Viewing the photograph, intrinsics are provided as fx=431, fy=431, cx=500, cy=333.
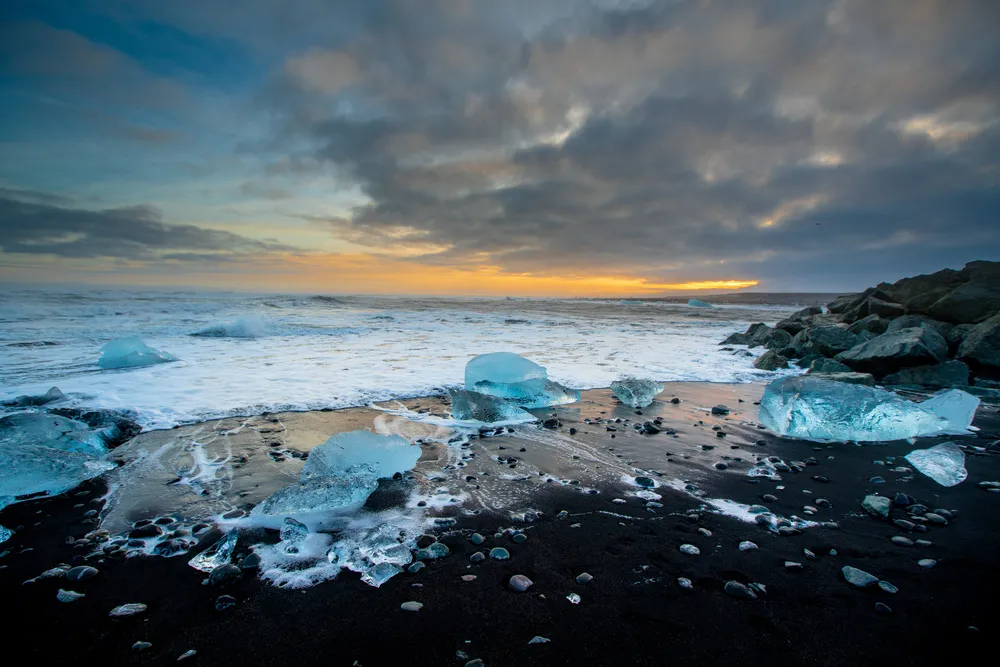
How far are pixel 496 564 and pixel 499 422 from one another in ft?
9.30

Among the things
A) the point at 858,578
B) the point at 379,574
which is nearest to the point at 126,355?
the point at 379,574

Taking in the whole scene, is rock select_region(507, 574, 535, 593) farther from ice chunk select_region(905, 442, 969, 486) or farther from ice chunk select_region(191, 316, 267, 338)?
ice chunk select_region(191, 316, 267, 338)

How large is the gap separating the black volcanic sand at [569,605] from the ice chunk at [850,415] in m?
1.73

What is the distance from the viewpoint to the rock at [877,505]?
303cm

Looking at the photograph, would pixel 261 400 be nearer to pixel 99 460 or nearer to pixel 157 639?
pixel 99 460

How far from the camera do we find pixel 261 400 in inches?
235

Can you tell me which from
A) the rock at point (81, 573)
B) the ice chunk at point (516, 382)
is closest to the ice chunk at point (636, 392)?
the ice chunk at point (516, 382)

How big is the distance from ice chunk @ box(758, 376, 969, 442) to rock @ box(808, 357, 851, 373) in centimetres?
317

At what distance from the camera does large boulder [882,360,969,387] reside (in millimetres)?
7426

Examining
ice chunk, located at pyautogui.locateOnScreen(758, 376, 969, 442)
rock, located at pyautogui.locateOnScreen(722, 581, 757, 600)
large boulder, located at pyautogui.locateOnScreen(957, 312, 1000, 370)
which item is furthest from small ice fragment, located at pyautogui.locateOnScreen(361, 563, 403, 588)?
large boulder, located at pyautogui.locateOnScreen(957, 312, 1000, 370)

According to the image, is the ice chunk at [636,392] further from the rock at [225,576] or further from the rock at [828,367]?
the rock at [225,576]

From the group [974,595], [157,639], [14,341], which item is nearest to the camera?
[157,639]

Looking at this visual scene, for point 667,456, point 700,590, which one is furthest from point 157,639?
point 667,456

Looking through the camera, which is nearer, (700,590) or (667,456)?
(700,590)
